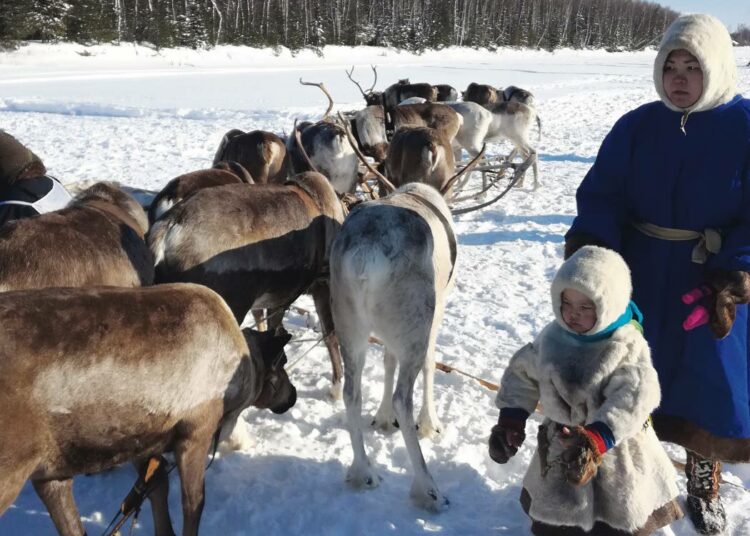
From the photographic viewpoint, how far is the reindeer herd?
1998 millimetres

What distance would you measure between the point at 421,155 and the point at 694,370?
4611 millimetres

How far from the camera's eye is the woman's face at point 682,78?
2428 mm

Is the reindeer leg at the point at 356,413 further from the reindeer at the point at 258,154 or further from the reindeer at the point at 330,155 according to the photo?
the reindeer at the point at 330,155

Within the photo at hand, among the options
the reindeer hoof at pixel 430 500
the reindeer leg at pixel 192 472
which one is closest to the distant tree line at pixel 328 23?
the reindeer leg at pixel 192 472

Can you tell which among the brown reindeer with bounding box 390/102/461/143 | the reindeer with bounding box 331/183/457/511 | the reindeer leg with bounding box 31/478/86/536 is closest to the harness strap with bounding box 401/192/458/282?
the reindeer with bounding box 331/183/457/511

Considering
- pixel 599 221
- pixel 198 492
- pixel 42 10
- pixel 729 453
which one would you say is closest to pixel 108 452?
pixel 198 492

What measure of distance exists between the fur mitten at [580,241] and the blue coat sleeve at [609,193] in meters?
0.01

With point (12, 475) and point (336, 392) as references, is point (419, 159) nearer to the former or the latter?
point (336, 392)

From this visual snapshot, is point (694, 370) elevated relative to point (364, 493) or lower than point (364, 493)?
elevated

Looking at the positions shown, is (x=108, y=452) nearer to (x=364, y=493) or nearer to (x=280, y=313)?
(x=364, y=493)

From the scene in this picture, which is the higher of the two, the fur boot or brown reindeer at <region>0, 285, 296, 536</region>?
brown reindeer at <region>0, 285, 296, 536</region>

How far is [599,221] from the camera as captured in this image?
8.88 ft

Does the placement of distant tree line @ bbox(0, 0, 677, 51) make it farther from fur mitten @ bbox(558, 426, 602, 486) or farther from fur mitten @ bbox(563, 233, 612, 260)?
fur mitten @ bbox(558, 426, 602, 486)

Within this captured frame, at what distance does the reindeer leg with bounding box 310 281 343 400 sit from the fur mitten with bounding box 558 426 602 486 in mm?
2151
